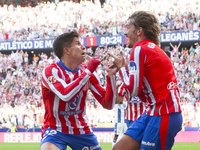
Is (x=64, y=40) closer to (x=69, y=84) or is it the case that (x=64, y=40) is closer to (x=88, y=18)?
(x=69, y=84)

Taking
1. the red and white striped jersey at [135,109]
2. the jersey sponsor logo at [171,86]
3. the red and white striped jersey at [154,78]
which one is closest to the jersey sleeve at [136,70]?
the red and white striped jersey at [154,78]

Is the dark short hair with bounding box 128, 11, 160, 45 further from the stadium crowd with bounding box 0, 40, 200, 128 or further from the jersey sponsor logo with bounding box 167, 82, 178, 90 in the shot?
the stadium crowd with bounding box 0, 40, 200, 128

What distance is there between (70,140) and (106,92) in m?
0.79

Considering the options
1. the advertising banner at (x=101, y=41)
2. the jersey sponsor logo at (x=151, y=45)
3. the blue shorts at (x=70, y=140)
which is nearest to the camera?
the jersey sponsor logo at (x=151, y=45)

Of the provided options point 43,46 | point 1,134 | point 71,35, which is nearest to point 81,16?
point 43,46

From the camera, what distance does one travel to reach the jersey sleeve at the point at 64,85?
3.99m

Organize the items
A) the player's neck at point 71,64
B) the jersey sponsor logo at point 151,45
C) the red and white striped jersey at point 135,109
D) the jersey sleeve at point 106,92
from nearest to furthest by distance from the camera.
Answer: the jersey sponsor logo at point 151,45, the jersey sleeve at point 106,92, the player's neck at point 71,64, the red and white striped jersey at point 135,109

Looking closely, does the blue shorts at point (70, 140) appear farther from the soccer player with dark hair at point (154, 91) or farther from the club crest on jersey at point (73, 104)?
the soccer player with dark hair at point (154, 91)

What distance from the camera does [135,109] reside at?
6.84m

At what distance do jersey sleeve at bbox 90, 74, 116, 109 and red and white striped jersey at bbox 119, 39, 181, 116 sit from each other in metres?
0.66

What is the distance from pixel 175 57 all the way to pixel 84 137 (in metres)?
16.6

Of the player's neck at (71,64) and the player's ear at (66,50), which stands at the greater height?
the player's ear at (66,50)

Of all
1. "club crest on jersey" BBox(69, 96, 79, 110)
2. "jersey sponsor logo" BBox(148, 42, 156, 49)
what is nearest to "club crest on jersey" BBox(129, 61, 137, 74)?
"jersey sponsor logo" BBox(148, 42, 156, 49)

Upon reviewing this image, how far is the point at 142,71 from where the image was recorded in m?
3.48
